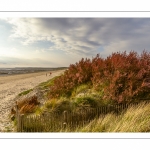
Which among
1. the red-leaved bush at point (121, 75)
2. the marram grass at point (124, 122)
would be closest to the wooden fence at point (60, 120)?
the marram grass at point (124, 122)

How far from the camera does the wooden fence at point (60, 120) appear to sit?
20.4 ft

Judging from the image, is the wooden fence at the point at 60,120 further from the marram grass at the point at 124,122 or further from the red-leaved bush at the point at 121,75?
the red-leaved bush at the point at 121,75

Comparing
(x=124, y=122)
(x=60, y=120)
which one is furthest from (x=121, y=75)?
(x=60, y=120)

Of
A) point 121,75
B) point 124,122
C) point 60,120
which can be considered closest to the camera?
point 124,122

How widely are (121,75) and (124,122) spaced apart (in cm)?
171

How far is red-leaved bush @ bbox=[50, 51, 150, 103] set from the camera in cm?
729

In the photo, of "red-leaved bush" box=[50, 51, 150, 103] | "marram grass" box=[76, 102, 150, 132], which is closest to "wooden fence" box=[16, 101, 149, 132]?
"marram grass" box=[76, 102, 150, 132]

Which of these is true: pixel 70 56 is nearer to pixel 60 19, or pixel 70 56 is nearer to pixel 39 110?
pixel 60 19

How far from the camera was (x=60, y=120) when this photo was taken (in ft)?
20.9

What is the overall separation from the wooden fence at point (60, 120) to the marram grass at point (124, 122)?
20cm

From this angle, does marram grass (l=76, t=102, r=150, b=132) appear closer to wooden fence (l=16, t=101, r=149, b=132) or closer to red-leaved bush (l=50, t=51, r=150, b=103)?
wooden fence (l=16, t=101, r=149, b=132)

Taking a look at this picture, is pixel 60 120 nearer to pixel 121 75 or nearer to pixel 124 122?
pixel 124 122
